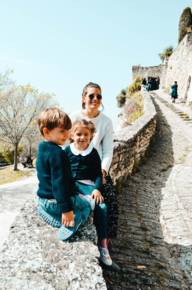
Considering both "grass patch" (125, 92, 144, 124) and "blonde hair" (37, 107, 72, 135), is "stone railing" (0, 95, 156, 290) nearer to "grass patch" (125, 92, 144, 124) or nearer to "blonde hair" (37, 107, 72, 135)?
"blonde hair" (37, 107, 72, 135)

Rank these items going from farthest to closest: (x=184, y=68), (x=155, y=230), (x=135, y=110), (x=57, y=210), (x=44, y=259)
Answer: (x=184, y=68)
(x=135, y=110)
(x=155, y=230)
(x=57, y=210)
(x=44, y=259)

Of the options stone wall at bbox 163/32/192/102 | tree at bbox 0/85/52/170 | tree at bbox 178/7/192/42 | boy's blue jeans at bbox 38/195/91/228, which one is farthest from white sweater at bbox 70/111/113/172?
tree at bbox 178/7/192/42

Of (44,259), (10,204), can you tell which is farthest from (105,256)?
(10,204)

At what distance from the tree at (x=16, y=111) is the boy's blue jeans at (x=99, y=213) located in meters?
27.0

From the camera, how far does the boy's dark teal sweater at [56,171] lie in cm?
244

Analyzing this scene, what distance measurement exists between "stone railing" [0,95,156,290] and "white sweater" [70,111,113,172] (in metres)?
1.00

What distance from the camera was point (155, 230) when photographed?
486 centimetres

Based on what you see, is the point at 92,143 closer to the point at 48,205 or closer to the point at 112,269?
the point at 48,205

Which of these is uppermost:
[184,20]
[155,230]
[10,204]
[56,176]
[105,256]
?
[184,20]

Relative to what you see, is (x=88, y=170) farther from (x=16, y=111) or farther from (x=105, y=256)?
(x=16, y=111)

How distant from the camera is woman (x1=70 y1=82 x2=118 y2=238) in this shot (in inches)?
137

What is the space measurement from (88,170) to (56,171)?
2.46 ft

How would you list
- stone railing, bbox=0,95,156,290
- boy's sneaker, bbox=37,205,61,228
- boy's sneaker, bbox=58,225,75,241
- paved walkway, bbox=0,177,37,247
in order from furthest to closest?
paved walkway, bbox=0,177,37,247, boy's sneaker, bbox=37,205,61,228, boy's sneaker, bbox=58,225,75,241, stone railing, bbox=0,95,156,290

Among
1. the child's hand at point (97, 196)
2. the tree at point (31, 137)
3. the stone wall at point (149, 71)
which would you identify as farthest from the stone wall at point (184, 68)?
the child's hand at point (97, 196)
